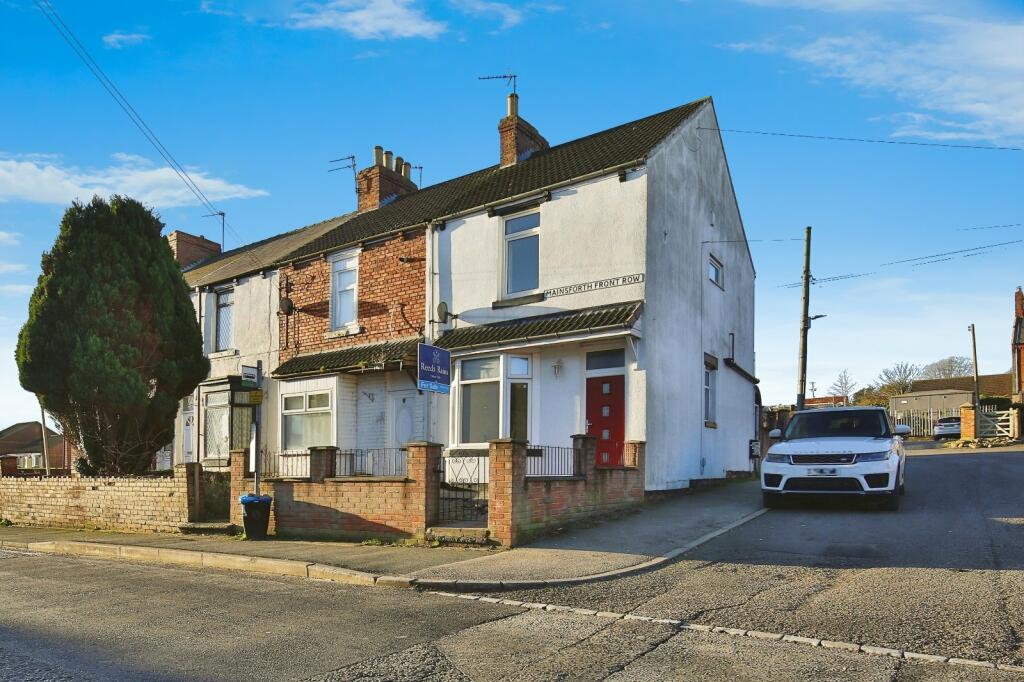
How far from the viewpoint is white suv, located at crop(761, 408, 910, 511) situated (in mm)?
11641

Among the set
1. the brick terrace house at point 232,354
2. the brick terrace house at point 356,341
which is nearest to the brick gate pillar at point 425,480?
the brick terrace house at point 356,341

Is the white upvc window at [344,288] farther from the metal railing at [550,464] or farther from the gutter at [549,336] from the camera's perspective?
the metal railing at [550,464]

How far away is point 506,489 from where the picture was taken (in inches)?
422

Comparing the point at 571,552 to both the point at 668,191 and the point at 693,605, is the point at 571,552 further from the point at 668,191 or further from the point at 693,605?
the point at 668,191

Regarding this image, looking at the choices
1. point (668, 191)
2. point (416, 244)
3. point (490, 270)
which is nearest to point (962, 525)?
point (668, 191)

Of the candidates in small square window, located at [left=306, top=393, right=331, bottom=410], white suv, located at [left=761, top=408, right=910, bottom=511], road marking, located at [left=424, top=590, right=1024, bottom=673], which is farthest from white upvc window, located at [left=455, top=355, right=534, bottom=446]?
road marking, located at [left=424, top=590, right=1024, bottom=673]

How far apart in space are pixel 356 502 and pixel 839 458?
7488 mm

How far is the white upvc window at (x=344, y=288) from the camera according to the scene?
770 inches

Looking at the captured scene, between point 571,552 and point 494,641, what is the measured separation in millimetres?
4007

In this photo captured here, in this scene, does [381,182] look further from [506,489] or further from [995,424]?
[995,424]

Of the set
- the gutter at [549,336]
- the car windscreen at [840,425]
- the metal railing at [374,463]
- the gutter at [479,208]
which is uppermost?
the gutter at [479,208]

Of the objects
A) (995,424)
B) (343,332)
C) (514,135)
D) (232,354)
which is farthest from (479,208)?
(995,424)

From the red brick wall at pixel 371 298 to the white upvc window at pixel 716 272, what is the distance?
6625mm

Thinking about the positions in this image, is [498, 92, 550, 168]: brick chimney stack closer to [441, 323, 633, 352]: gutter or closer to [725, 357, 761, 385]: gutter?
[441, 323, 633, 352]: gutter
